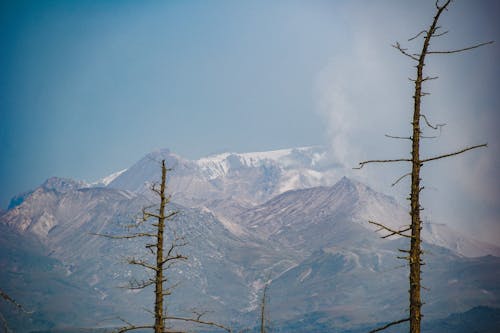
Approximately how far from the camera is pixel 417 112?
18.7 meters

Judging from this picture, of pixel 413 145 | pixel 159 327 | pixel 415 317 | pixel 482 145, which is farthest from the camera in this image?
pixel 159 327

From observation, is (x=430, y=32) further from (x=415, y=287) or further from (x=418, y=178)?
(x=415, y=287)

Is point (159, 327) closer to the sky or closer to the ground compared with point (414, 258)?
closer to the ground

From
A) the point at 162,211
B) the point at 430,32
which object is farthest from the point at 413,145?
the point at 162,211

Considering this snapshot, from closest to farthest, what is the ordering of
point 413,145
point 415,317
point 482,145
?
point 482,145 → point 415,317 → point 413,145

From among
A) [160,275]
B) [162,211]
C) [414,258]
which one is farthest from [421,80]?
[160,275]

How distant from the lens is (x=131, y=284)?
24562 millimetres

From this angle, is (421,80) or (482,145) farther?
(421,80)

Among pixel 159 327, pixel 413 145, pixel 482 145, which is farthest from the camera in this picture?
pixel 159 327

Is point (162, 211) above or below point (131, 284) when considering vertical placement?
above

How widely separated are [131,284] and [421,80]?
15.5 metres

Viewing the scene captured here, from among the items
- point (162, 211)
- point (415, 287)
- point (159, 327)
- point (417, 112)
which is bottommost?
point (159, 327)

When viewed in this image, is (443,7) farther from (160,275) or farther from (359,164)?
(160,275)

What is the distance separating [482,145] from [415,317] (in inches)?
235
